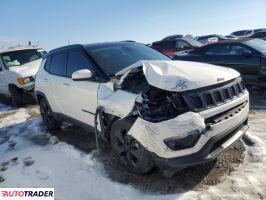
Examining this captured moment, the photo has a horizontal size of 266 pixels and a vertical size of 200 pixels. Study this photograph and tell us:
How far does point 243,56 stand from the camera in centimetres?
833

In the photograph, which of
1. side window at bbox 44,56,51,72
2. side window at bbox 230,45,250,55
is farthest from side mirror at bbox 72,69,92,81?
side window at bbox 230,45,250,55

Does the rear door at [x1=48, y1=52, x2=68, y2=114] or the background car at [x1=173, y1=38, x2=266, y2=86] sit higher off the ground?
the rear door at [x1=48, y1=52, x2=68, y2=114]

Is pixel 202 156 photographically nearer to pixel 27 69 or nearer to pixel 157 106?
pixel 157 106

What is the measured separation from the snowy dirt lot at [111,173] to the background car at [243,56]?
2.03m

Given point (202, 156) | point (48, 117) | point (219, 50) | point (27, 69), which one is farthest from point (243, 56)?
point (27, 69)

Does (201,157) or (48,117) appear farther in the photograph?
(48,117)

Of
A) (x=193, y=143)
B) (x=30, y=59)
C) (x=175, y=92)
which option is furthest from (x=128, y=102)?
(x=30, y=59)

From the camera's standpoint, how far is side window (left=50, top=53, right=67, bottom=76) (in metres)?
5.81

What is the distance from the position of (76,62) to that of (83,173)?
74.5 inches

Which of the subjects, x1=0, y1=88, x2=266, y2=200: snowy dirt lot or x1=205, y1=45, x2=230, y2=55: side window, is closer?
x1=0, y1=88, x2=266, y2=200: snowy dirt lot

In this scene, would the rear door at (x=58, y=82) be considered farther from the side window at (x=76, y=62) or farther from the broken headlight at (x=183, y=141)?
the broken headlight at (x=183, y=141)

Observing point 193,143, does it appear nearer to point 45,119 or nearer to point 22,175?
point 22,175

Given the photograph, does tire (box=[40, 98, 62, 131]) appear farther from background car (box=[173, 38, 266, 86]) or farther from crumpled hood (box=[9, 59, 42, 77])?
background car (box=[173, 38, 266, 86])

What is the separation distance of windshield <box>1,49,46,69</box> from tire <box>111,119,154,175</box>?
7.49m
